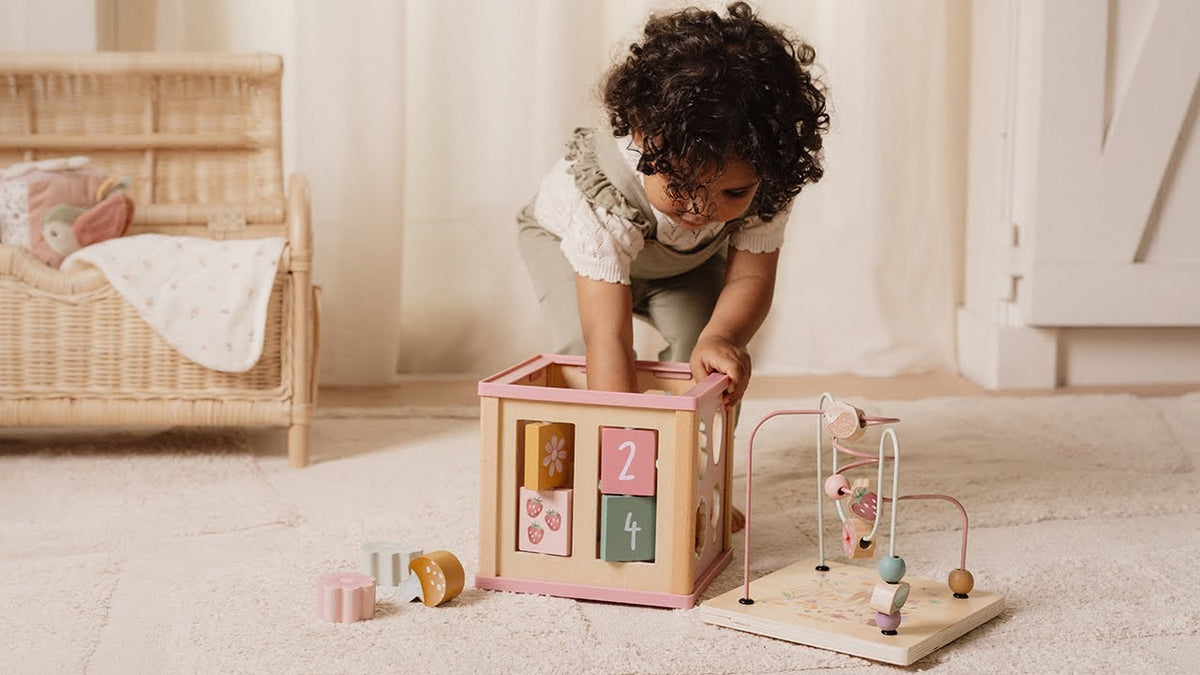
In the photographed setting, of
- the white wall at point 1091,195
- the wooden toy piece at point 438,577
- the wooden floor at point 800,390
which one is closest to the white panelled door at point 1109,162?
the white wall at point 1091,195

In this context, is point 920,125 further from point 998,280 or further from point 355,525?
point 355,525

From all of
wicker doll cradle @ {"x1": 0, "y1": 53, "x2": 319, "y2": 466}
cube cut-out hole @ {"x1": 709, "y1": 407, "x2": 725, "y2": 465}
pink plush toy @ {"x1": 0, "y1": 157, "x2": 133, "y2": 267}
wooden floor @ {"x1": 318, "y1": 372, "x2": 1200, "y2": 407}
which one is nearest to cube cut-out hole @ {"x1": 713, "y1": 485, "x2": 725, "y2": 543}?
cube cut-out hole @ {"x1": 709, "y1": 407, "x2": 725, "y2": 465}

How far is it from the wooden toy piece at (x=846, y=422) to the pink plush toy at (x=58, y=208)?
1171mm

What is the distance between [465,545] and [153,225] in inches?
36.2

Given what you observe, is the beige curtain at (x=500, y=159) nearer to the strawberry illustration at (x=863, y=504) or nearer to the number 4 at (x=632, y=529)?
the number 4 at (x=632, y=529)

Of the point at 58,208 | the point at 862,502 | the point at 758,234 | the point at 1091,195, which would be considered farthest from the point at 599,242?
the point at 1091,195

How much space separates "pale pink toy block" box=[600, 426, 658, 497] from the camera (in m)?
1.11

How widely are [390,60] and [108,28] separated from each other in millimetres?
462

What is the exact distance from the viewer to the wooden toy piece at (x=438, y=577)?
1.11 m

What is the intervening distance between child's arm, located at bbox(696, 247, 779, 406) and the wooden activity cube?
8cm

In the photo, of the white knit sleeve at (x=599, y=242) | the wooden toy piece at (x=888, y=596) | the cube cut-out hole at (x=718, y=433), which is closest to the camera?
the wooden toy piece at (x=888, y=596)

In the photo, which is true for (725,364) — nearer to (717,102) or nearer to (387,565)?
(717,102)

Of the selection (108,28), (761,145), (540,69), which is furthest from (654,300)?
(108,28)

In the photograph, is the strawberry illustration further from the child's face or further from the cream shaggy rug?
the child's face
